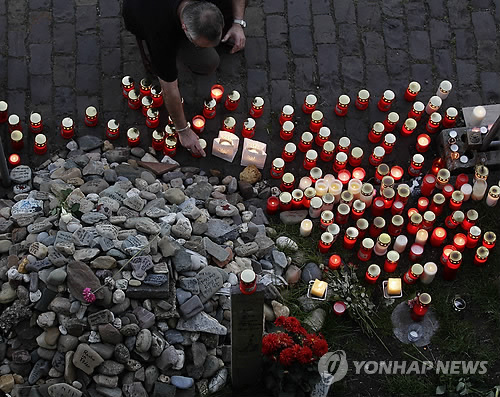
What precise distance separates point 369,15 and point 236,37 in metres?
1.29

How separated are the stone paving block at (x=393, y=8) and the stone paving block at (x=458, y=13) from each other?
16.4 inches

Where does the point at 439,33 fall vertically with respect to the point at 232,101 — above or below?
above

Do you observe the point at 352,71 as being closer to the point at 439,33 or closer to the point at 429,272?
the point at 439,33

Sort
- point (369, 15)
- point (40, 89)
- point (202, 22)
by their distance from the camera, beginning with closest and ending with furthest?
1. point (202, 22)
2. point (40, 89)
3. point (369, 15)

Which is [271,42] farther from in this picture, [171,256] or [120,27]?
[171,256]

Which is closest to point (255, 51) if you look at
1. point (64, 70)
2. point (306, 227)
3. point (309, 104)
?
point (309, 104)

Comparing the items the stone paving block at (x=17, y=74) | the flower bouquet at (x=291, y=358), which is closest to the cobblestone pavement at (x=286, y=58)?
the stone paving block at (x=17, y=74)

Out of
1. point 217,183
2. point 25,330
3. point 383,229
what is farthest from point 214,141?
point 25,330

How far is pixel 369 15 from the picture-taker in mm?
7043

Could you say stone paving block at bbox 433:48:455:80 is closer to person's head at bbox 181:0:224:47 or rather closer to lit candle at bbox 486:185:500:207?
lit candle at bbox 486:185:500:207

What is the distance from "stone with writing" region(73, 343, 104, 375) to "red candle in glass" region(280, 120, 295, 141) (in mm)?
2317

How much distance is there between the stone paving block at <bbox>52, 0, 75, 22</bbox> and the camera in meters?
6.90

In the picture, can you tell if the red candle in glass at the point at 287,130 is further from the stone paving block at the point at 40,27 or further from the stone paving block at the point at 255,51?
the stone paving block at the point at 40,27

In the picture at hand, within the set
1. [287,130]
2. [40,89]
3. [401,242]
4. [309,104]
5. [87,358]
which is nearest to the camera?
[87,358]
